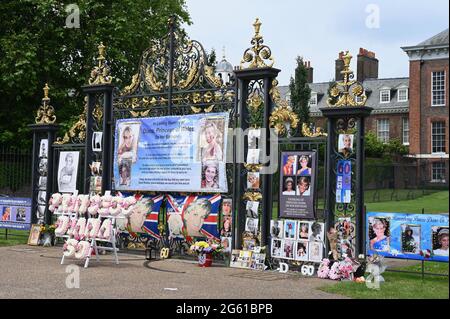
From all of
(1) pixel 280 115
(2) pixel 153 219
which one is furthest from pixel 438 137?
(1) pixel 280 115

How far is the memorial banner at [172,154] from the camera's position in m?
13.7

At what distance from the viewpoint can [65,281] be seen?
10648mm

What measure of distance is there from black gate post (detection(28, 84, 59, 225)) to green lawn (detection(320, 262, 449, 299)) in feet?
30.1

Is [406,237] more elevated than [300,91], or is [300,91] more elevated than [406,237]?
[300,91]

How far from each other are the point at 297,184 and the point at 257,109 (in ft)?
5.90

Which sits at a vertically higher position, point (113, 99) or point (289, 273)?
point (113, 99)

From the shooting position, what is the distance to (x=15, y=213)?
1777 centimetres

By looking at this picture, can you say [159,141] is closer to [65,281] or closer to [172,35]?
[172,35]

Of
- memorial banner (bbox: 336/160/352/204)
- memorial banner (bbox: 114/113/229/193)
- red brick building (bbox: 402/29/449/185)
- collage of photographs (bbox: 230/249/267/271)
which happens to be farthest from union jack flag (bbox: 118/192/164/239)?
red brick building (bbox: 402/29/449/185)

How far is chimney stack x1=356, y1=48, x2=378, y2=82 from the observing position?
57.7 m

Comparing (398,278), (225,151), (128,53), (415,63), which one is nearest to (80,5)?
(128,53)

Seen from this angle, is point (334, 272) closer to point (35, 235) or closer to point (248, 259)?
point (248, 259)

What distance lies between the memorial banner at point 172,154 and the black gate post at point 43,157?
102 inches

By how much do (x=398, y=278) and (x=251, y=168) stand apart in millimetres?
3551
